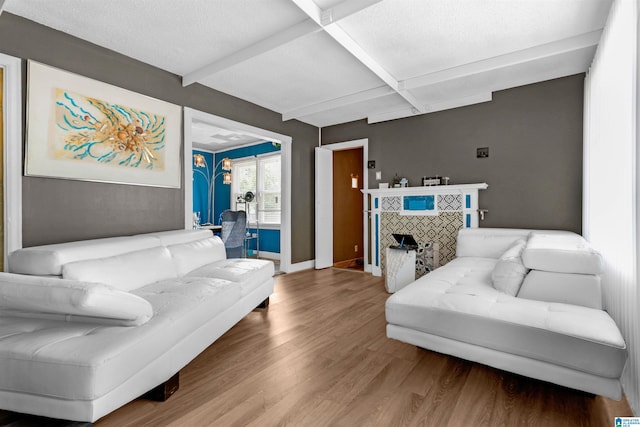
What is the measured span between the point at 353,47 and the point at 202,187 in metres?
6.14

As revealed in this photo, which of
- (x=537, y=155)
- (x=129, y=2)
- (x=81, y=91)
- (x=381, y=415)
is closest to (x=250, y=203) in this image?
(x=81, y=91)

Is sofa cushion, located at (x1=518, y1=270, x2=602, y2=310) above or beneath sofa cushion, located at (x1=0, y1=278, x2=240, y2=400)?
above

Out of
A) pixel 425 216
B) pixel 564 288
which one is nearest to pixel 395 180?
pixel 425 216

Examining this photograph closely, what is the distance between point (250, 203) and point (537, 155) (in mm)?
5617

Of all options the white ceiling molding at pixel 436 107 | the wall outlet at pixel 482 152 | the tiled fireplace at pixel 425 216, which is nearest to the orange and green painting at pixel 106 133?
the tiled fireplace at pixel 425 216

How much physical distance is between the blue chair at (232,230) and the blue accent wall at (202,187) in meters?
3.33

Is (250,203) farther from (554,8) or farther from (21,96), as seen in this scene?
(554,8)

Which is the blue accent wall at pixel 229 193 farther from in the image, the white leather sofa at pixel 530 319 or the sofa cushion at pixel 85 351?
the sofa cushion at pixel 85 351

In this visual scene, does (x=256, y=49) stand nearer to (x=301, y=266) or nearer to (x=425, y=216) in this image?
Result: (x=425, y=216)

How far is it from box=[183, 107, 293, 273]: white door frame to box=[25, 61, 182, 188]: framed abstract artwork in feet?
0.37

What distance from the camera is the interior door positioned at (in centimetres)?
550

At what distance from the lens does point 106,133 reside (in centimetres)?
297

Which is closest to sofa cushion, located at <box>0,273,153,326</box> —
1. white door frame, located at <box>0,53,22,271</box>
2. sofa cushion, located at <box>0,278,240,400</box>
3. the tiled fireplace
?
sofa cushion, located at <box>0,278,240,400</box>

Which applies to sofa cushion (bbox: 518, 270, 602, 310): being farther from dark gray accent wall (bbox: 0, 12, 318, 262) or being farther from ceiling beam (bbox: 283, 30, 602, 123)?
dark gray accent wall (bbox: 0, 12, 318, 262)
